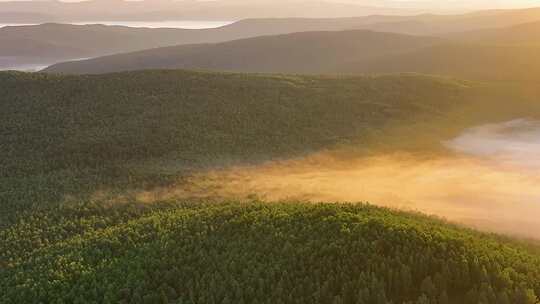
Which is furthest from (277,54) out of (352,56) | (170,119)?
(170,119)

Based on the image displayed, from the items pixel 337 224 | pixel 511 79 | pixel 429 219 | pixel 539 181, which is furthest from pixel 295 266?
pixel 511 79

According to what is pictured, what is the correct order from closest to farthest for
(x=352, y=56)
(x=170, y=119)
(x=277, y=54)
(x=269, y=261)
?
(x=269, y=261) < (x=170, y=119) < (x=352, y=56) < (x=277, y=54)

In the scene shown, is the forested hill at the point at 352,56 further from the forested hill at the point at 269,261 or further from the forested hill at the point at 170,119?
the forested hill at the point at 269,261

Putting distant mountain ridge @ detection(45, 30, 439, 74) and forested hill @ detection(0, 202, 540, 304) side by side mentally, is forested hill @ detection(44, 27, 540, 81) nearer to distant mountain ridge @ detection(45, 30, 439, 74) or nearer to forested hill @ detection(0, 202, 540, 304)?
distant mountain ridge @ detection(45, 30, 439, 74)

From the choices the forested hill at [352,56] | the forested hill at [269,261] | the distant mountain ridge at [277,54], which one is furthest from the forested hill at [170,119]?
the distant mountain ridge at [277,54]

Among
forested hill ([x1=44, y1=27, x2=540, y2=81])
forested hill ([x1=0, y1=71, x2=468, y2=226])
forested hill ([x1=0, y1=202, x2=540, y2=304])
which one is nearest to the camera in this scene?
forested hill ([x1=0, y1=202, x2=540, y2=304])

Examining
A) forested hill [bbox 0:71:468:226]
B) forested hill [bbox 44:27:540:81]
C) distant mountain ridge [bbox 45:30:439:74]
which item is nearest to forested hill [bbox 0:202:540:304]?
forested hill [bbox 0:71:468:226]

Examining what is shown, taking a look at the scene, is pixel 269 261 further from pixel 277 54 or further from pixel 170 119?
pixel 277 54

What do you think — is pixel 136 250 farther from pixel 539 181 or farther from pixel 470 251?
pixel 539 181

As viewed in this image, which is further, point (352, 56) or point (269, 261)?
point (352, 56)

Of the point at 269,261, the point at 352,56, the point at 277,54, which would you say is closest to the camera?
the point at 269,261
